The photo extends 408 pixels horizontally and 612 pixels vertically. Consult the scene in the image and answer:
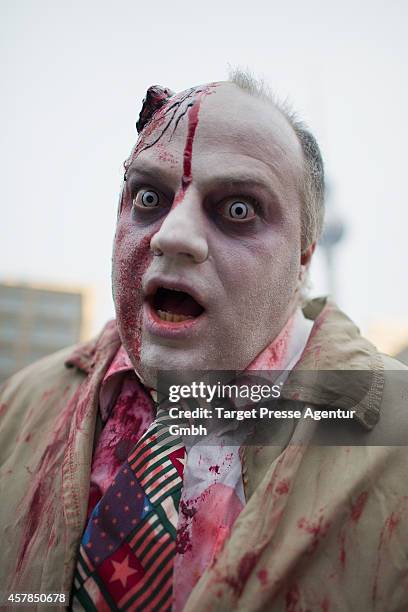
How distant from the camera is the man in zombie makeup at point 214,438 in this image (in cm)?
134

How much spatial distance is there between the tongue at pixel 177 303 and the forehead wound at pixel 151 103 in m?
0.80

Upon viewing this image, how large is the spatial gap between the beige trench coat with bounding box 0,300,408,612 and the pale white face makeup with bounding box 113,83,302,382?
0.32 metres

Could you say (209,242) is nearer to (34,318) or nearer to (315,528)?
(315,528)

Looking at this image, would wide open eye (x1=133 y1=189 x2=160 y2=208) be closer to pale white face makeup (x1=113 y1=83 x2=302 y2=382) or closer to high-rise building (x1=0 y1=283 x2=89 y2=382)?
pale white face makeup (x1=113 y1=83 x2=302 y2=382)

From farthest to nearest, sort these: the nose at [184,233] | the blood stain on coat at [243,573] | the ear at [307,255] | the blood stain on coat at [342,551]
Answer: the ear at [307,255] → the nose at [184,233] → the blood stain on coat at [342,551] → the blood stain on coat at [243,573]

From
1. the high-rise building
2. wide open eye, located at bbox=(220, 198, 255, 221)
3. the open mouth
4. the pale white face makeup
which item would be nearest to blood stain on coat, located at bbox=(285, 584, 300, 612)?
the pale white face makeup

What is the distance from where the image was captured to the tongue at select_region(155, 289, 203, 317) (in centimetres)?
162

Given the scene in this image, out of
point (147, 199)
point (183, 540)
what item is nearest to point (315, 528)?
point (183, 540)

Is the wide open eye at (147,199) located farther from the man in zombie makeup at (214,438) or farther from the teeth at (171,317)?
the teeth at (171,317)

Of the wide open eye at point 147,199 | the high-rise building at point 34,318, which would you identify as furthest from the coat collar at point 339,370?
the high-rise building at point 34,318

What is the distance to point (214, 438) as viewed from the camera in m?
1.64

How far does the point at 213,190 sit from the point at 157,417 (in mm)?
860

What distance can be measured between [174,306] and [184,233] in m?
0.29

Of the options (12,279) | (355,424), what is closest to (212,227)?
(355,424)
